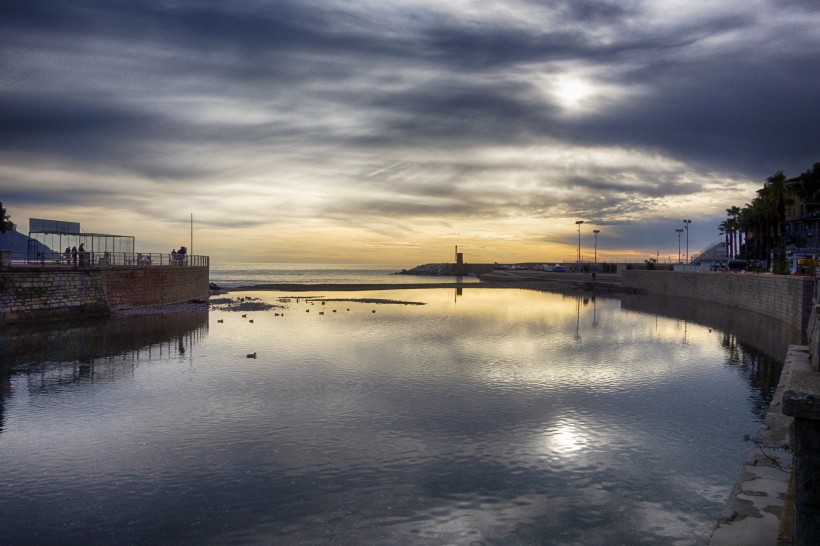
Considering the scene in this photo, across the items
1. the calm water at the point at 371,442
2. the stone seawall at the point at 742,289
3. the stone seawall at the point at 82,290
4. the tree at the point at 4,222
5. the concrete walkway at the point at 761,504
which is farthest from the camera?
the tree at the point at 4,222

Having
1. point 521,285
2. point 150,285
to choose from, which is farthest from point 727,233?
point 150,285

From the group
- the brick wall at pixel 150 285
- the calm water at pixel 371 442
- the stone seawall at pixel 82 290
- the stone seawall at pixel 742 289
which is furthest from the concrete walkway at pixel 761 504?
the brick wall at pixel 150 285

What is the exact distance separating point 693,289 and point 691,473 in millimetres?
65123

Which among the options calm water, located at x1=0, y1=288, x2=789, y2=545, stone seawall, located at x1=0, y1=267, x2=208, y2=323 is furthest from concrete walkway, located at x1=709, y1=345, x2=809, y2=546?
stone seawall, located at x1=0, y1=267, x2=208, y2=323

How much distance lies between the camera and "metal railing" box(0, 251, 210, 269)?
40.0 meters

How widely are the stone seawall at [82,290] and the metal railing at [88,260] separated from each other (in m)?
1.02

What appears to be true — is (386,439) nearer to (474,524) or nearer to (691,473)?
(474,524)

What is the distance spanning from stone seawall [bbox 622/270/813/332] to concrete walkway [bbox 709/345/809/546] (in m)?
26.8

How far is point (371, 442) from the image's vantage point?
1380 centimetres

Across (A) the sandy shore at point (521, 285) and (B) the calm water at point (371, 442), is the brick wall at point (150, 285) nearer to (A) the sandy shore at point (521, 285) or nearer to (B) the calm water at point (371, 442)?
(B) the calm water at point (371, 442)

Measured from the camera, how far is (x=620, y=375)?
2262 centimetres

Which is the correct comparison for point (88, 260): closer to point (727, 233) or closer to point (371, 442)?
point (371, 442)

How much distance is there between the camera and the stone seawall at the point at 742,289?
1375 inches

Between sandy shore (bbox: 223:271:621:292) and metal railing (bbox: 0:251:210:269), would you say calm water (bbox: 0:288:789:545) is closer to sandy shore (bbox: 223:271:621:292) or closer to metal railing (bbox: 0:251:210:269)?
metal railing (bbox: 0:251:210:269)
